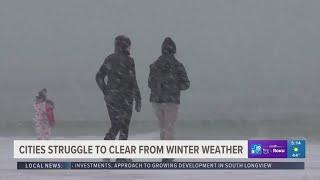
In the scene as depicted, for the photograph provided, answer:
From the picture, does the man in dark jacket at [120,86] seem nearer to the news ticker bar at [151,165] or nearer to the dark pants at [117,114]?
the dark pants at [117,114]

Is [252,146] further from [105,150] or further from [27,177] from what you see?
[27,177]

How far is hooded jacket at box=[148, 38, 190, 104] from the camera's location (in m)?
11.0

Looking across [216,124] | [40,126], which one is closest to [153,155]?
[40,126]

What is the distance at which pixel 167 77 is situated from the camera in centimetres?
1107

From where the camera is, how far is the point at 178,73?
11.1 metres

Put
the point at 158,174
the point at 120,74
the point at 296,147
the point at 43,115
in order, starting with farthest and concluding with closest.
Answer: the point at 43,115
the point at 120,74
the point at 296,147
the point at 158,174

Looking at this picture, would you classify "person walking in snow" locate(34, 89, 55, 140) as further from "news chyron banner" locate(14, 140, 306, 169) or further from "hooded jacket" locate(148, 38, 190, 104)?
"news chyron banner" locate(14, 140, 306, 169)

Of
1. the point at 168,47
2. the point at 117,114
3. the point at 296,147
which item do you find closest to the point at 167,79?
the point at 168,47

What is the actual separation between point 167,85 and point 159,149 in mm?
959

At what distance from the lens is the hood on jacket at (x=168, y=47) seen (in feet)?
36.4

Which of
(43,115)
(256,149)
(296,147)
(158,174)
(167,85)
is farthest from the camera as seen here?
(43,115)

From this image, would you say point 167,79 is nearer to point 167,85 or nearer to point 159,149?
point 167,85

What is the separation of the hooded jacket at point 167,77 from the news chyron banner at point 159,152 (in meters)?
0.72

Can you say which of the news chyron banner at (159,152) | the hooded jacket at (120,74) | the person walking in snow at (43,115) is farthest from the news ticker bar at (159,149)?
the person walking in snow at (43,115)
